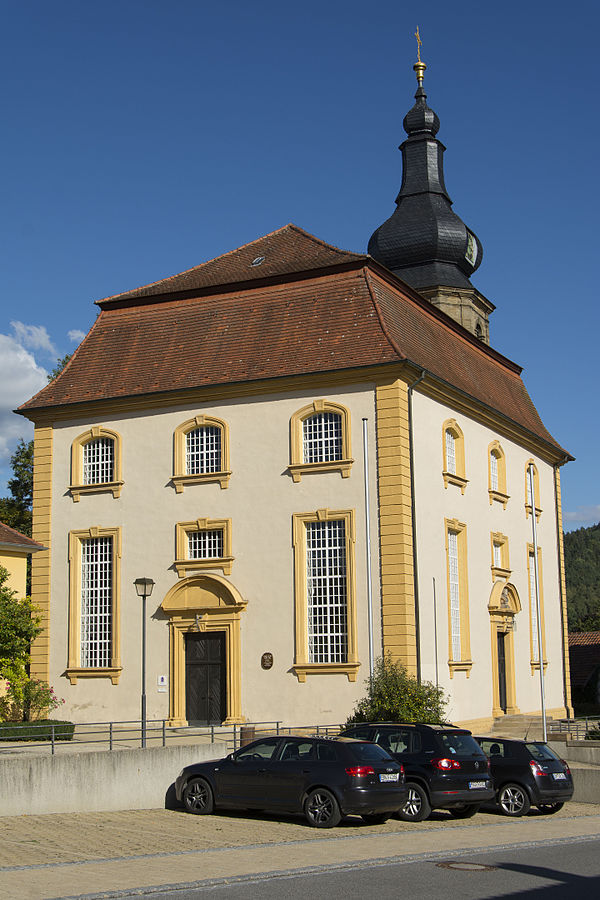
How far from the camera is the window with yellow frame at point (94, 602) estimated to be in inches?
1187

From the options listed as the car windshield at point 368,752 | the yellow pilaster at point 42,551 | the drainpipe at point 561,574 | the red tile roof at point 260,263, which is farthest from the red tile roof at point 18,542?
the drainpipe at point 561,574

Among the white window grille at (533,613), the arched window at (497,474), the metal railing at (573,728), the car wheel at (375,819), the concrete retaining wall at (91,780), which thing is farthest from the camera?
the white window grille at (533,613)

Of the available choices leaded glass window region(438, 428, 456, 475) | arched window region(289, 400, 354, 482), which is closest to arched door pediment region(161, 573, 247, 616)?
arched window region(289, 400, 354, 482)

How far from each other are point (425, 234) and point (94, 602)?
2066 cm

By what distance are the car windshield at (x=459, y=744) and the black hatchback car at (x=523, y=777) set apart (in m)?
1.18

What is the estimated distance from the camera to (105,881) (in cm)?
1205

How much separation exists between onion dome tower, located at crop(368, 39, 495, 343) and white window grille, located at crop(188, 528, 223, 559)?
17.5 metres

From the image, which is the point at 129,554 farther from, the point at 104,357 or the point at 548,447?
the point at 548,447

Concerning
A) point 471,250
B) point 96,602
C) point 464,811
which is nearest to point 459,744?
point 464,811

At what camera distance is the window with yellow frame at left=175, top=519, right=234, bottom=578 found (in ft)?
96.2

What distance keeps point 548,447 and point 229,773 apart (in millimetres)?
25051

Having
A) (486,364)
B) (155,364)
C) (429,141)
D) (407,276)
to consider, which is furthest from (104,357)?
(429,141)

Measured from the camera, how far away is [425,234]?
43.8 m

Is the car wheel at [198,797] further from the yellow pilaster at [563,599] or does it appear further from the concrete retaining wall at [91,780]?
the yellow pilaster at [563,599]
